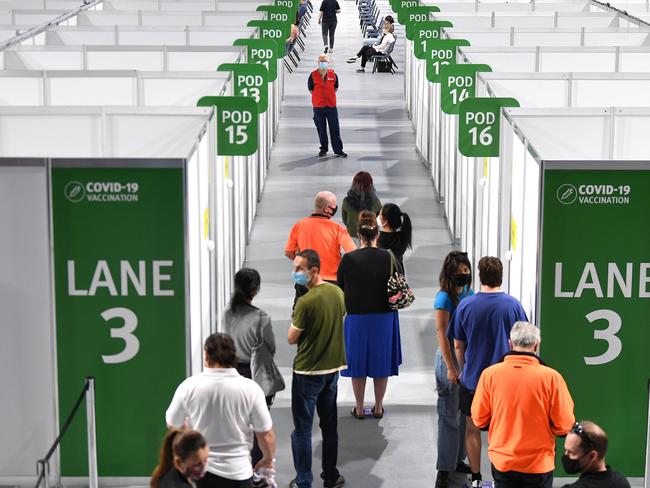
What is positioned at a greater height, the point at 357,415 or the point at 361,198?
the point at 361,198

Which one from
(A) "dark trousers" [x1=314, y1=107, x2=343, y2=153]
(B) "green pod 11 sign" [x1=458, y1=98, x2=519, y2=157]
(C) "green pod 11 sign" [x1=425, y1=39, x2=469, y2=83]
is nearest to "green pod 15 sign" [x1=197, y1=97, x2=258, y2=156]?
(B) "green pod 11 sign" [x1=458, y1=98, x2=519, y2=157]

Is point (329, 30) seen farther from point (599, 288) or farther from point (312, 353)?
point (312, 353)

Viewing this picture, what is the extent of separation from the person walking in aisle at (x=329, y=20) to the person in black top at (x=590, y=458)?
2511 centimetres

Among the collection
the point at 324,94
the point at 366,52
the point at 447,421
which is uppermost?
the point at 366,52

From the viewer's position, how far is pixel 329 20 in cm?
3053

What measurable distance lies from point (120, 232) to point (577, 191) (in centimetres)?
282

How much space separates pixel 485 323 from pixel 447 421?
955 mm

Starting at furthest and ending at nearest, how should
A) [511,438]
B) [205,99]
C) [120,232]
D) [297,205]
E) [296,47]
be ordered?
[296,47] < [297,205] < [205,99] < [120,232] < [511,438]

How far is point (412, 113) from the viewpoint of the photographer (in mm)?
21672

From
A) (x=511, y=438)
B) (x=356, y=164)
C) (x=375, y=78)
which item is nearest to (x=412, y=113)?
(x=356, y=164)

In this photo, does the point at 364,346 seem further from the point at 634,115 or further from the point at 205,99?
the point at 634,115

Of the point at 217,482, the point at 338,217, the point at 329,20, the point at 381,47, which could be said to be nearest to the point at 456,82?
the point at 338,217

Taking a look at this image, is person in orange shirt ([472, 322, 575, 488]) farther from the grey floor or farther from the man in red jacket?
the man in red jacket

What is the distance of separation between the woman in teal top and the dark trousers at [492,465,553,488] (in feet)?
4.04
